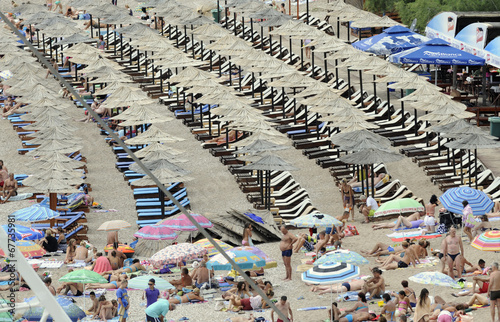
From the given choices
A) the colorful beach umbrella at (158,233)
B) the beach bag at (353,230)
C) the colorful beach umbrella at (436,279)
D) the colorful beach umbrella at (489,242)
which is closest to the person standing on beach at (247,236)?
the colorful beach umbrella at (158,233)

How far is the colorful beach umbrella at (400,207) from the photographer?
24203 mm

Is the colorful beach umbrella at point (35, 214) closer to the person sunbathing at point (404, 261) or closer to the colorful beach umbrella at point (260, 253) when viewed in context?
the colorful beach umbrella at point (260, 253)

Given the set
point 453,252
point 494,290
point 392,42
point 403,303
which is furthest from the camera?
point 392,42

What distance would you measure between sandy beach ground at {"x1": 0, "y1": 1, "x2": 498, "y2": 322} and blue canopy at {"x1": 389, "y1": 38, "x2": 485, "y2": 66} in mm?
5498

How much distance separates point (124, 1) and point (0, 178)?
27.4 meters

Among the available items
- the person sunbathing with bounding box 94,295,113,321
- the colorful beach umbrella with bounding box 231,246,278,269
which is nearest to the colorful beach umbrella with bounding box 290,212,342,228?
the colorful beach umbrella with bounding box 231,246,278,269

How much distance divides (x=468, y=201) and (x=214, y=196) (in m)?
7.79

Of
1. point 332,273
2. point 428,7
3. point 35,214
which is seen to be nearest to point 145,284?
point 332,273

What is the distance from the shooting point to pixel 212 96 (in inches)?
1297

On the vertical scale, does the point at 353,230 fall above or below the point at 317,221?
below

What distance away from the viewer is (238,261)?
812 inches

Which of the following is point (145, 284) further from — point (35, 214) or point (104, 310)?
point (35, 214)

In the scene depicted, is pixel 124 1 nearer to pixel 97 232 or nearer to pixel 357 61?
pixel 357 61

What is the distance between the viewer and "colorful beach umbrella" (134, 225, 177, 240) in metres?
23.5
